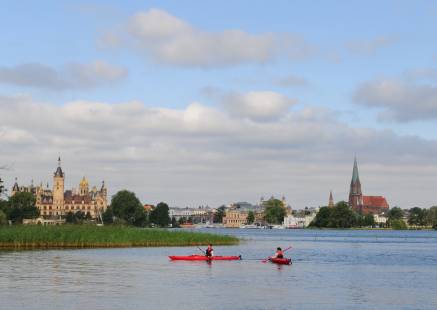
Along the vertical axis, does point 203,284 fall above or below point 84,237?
below

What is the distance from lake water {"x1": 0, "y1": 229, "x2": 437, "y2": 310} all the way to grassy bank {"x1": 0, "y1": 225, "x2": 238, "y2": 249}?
7.79 metres

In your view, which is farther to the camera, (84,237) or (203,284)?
(84,237)

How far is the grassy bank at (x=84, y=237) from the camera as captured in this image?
80.0m

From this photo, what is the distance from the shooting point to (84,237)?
8412cm

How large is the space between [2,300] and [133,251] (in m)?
43.8

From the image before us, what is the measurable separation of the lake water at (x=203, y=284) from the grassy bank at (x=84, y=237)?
25.5 ft

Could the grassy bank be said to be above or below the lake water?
above

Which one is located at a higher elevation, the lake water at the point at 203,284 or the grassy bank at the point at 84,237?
the grassy bank at the point at 84,237

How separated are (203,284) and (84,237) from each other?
39.0m

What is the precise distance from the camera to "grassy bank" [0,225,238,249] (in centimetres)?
8000

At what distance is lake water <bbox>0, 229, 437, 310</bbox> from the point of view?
3822 cm

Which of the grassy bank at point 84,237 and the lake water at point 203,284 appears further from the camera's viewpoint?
the grassy bank at point 84,237

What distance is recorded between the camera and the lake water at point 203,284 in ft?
125

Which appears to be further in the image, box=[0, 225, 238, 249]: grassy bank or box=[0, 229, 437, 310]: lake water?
box=[0, 225, 238, 249]: grassy bank
